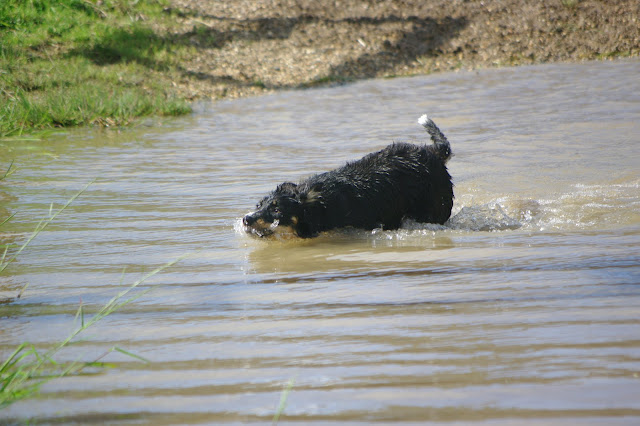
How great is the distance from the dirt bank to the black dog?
994 cm

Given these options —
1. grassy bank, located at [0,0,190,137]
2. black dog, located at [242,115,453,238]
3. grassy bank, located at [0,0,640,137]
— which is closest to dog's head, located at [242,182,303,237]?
black dog, located at [242,115,453,238]

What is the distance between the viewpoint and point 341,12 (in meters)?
19.5

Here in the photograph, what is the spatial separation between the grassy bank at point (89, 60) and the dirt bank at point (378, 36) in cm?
88

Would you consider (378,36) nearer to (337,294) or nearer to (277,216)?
(277,216)

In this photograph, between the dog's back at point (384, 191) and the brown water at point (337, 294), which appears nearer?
the brown water at point (337, 294)

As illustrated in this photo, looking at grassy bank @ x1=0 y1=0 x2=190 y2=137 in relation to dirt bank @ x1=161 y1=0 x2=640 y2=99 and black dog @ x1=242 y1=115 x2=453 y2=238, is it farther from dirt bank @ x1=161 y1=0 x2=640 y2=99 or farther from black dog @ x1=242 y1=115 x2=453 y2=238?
black dog @ x1=242 y1=115 x2=453 y2=238

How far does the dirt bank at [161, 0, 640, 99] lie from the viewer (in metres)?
16.6

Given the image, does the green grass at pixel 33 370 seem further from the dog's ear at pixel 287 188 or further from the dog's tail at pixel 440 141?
the dog's tail at pixel 440 141

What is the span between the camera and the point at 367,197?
18.3 feet

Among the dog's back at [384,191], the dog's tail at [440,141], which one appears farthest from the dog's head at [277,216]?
the dog's tail at [440,141]

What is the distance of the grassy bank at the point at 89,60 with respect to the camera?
37.2ft

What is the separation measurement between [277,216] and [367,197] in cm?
78

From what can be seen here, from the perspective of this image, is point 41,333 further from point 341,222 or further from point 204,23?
point 204,23

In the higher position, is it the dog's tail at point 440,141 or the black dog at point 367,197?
the dog's tail at point 440,141
